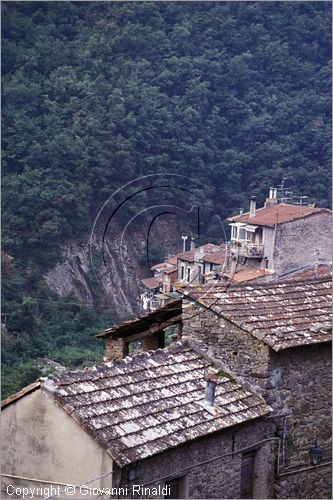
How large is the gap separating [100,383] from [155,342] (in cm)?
254

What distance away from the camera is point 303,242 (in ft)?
101

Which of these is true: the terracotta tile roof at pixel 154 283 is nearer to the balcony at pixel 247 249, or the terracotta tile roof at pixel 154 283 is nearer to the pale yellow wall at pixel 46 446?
the balcony at pixel 247 249

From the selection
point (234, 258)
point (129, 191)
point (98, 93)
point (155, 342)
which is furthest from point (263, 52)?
point (155, 342)

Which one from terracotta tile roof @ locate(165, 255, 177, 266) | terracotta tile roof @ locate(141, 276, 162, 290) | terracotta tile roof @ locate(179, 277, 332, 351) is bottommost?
terracotta tile roof @ locate(141, 276, 162, 290)

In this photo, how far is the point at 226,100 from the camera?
198 feet

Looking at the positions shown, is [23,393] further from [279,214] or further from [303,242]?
[279,214]

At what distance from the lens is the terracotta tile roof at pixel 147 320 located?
393 inches

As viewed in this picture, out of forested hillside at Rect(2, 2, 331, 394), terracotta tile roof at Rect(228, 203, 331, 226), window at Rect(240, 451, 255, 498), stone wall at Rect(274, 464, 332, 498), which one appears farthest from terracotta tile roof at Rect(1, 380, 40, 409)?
forested hillside at Rect(2, 2, 331, 394)

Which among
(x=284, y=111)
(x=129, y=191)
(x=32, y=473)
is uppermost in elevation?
(x=284, y=111)

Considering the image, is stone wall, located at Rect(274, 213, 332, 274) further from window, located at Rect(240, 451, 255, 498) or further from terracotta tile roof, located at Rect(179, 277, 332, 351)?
window, located at Rect(240, 451, 255, 498)

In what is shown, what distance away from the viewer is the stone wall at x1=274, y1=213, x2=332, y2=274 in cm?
3016

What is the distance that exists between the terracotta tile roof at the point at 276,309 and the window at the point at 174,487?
1698 millimetres

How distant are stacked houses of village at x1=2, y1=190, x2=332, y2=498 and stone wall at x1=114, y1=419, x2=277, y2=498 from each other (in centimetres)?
1

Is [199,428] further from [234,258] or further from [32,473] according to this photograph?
[234,258]
